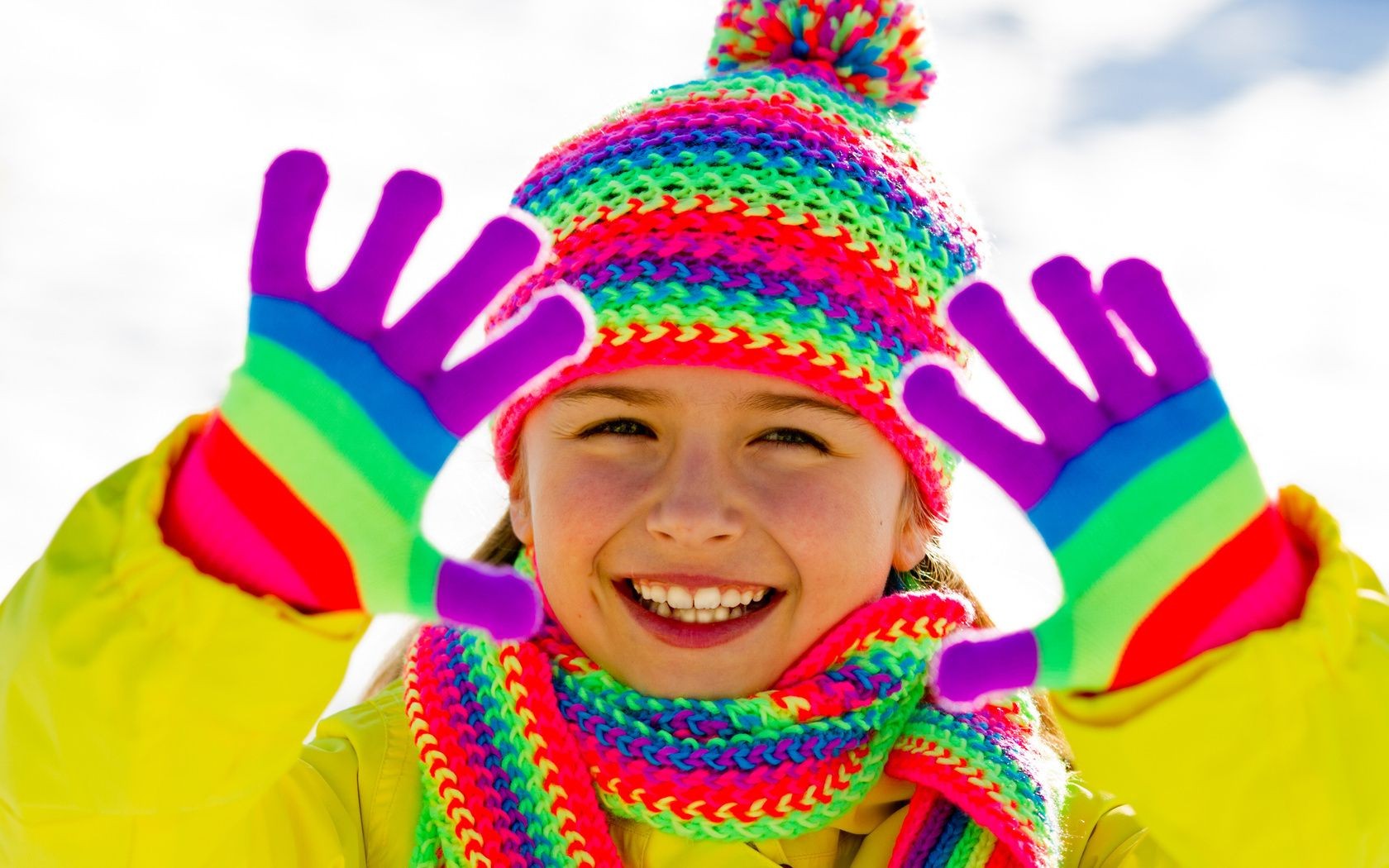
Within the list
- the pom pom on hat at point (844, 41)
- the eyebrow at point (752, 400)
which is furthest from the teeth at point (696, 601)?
the pom pom on hat at point (844, 41)

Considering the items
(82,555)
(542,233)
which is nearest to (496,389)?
(542,233)

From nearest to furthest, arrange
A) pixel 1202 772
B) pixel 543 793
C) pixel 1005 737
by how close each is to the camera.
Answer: pixel 1202 772, pixel 543 793, pixel 1005 737

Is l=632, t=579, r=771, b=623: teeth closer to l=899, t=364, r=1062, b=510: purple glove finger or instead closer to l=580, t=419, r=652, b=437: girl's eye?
l=580, t=419, r=652, b=437: girl's eye

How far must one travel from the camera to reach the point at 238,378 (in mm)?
1392

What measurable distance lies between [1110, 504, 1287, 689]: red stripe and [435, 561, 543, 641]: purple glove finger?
0.59 m

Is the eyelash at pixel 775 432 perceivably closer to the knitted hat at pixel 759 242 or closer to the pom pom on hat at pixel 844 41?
the knitted hat at pixel 759 242

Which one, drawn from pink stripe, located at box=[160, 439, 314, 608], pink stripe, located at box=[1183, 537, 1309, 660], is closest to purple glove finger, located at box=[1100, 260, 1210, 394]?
pink stripe, located at box=[1183, 537, 1309, 660]

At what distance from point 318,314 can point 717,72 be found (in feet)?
3.45

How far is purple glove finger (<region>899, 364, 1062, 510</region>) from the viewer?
54.5 inches

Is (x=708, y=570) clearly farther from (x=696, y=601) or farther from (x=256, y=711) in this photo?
(x=256, y=711)

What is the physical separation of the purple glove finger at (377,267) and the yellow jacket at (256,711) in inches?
9.1

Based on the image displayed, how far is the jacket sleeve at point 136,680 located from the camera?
4.44ft

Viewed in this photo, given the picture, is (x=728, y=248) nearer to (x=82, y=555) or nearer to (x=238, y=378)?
(x=238, y=378)

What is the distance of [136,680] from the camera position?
135 cm
